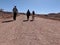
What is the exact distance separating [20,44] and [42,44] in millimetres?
984

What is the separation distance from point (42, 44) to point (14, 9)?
17978 mm

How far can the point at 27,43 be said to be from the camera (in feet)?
24.7

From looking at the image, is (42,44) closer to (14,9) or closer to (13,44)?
(13,44)

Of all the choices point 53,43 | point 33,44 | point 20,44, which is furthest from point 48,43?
point 20,44

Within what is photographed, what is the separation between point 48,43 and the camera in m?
7.64

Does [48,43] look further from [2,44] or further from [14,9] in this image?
[14,9]

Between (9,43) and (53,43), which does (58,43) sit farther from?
(9,43)

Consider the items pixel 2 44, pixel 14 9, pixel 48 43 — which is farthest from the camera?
pixel 14 9

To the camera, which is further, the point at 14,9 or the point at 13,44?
the point at 14,9

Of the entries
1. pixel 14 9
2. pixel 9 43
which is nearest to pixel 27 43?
pixel 9 43

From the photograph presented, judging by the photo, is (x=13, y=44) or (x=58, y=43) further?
(x=58, y=43)

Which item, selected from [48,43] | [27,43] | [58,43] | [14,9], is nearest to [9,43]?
[27,43]

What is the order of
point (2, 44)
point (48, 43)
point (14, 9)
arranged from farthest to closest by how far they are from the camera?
point (14, 9), point (48, 43), point (2, 44)

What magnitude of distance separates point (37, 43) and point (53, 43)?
0.73 m
